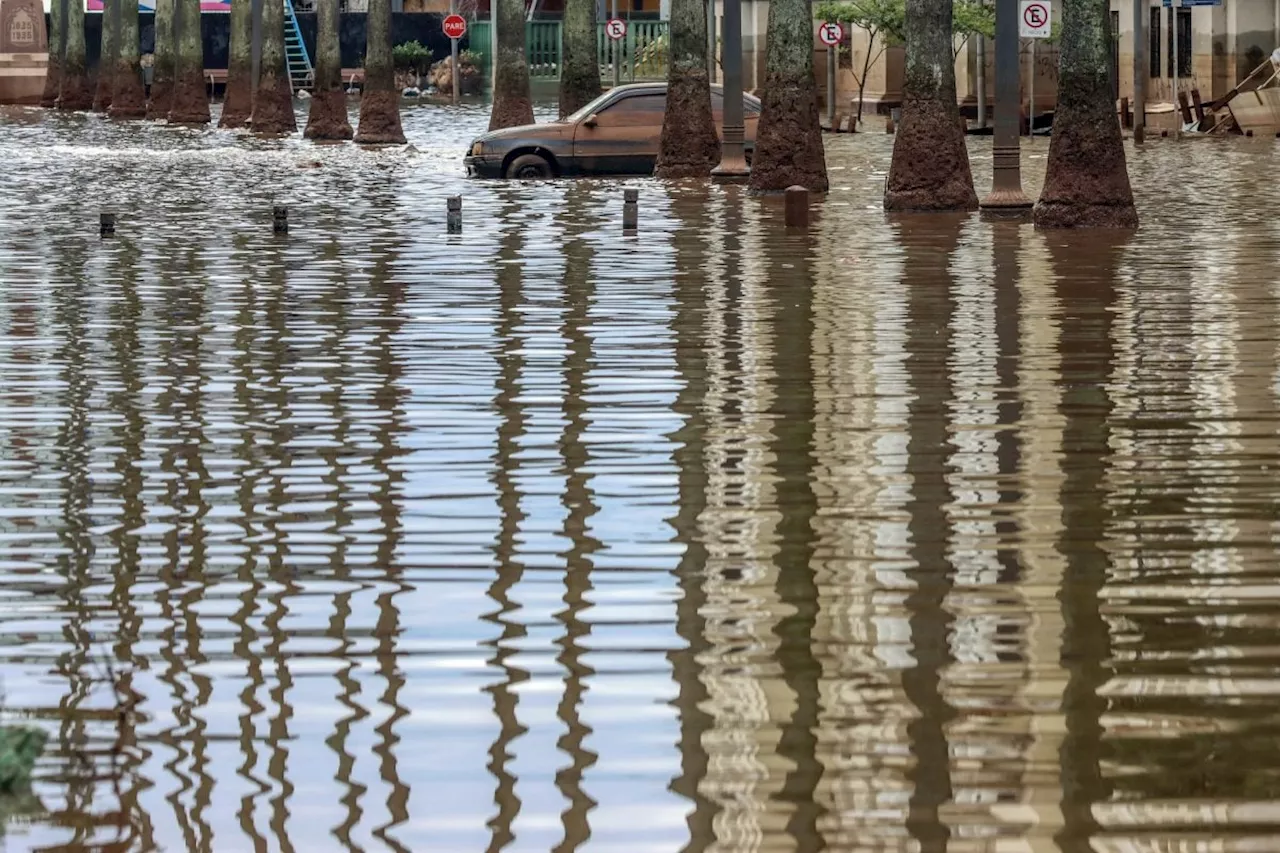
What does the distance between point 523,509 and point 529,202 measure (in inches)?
788

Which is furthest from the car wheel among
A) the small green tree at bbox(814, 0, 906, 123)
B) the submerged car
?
the small green tree at bbox(814, 0, 906, 123)

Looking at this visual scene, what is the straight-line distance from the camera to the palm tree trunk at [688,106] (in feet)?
113

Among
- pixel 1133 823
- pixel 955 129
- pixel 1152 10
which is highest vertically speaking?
pixel 1152 10

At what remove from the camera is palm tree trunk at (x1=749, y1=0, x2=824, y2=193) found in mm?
30141

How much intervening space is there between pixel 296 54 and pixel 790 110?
207 ft

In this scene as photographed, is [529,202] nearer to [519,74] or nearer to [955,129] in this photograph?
[955,129]

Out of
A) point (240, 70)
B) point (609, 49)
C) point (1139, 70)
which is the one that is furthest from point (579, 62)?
point (609, 49)

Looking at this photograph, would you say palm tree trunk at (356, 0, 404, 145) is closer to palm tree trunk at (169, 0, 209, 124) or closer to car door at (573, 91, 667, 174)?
palm tree trunk at (169, 0, 209, 124)

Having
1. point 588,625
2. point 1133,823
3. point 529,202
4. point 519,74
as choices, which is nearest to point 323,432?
point 588,625

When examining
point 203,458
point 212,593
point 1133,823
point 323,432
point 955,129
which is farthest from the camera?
point 955,129

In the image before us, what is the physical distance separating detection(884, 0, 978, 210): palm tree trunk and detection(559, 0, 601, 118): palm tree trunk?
16217mm

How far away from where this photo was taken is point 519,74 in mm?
44312

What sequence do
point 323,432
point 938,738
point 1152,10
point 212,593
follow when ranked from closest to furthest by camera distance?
point 938,738, point 212,593, point 323,432, point 1152,10

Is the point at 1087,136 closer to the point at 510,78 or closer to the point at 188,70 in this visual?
the point at 510,78
